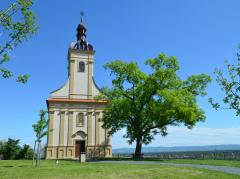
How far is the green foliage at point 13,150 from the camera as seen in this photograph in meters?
40.3

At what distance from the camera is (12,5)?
1208cm

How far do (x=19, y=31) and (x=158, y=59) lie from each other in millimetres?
26530

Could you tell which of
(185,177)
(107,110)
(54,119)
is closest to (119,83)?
(107,110)

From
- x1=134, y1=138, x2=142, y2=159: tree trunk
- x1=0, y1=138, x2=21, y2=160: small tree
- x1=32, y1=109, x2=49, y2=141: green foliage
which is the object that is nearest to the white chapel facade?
x1=0, y1=138, x2=21, y2=160: small tree

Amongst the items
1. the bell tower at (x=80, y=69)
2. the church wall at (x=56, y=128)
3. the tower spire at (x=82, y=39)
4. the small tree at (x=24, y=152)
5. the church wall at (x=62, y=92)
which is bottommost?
the small tree at (x=24, y=152)

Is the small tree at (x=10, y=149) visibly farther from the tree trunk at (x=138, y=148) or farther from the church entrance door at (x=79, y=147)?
the tree trunk at (x=138, y=148)

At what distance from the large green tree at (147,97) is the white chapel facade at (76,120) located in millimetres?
7641

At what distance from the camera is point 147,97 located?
3731cm

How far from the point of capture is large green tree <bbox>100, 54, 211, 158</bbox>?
117ft

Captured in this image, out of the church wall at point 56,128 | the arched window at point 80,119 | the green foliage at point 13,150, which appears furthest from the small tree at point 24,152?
the arched window at point 80,119

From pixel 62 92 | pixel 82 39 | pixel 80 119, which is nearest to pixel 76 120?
pixel 80 119

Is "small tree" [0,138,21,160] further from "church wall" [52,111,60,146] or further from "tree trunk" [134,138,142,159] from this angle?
"tree trunk" [134,138,142,159]

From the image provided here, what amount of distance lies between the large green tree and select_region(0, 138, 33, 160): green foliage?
38.7 ft

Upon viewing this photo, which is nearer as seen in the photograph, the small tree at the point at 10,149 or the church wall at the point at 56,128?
the small tree at the point at 10,149
